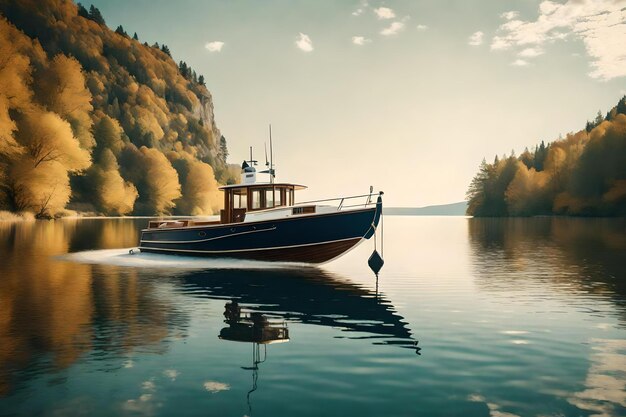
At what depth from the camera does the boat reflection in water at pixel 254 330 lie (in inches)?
395

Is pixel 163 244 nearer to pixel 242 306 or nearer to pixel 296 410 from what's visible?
pixel 242 306

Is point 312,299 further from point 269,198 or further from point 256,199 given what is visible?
point 256,199

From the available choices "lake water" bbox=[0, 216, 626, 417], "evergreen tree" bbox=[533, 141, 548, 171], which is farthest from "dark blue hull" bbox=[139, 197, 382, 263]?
"evergreen tree" bbox=[533, 141, 548, 171]

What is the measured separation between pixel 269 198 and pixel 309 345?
57.2 ft

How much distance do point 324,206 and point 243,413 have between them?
18.4 meters

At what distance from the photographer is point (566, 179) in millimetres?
107688

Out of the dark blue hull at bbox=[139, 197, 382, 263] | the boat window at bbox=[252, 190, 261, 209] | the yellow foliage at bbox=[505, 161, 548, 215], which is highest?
the yellow foliage at bbox=[505, 161, 548, 215]

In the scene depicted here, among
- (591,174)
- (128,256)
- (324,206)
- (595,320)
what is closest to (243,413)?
(595,320)

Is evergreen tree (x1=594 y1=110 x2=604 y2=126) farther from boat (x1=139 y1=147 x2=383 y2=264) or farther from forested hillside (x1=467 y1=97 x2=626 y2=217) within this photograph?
boat (x1=139 y1=147 x2=383 y2=264)

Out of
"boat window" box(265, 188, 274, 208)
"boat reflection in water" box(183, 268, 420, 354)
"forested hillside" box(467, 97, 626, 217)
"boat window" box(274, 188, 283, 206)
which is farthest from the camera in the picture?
"forested hillside" box(467, 97, 626, 217)

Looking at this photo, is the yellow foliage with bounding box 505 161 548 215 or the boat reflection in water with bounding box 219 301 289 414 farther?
the yellow foliage with bounding box 505 161 548 215

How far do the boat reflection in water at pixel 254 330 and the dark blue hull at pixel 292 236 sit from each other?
11.0 meters

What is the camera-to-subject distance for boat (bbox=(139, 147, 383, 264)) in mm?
24719

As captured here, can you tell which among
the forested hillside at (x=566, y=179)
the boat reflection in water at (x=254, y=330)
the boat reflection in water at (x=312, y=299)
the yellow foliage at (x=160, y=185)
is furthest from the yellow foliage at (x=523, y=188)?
the boat reflection in water at (x=254, y=330)
